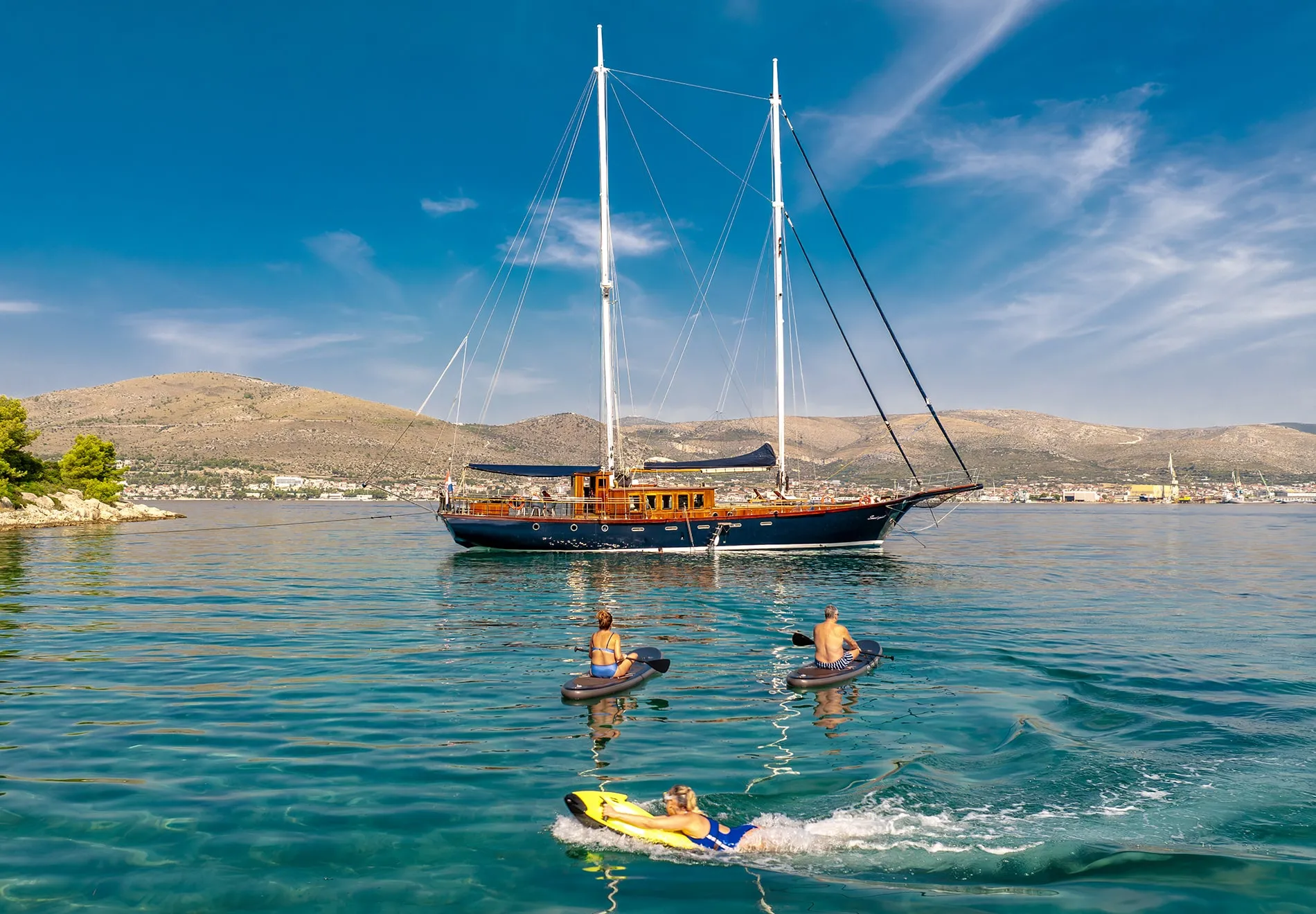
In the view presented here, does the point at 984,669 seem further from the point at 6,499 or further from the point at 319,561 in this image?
the point at 6,499

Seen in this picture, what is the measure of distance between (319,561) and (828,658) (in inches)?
1531

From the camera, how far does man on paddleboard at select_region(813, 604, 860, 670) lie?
16.7 meters

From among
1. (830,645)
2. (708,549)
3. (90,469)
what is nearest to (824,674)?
(830,645)

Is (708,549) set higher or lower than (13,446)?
lower

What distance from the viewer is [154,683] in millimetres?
16562

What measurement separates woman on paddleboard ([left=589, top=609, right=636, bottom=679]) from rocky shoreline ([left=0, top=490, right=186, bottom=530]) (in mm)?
73350

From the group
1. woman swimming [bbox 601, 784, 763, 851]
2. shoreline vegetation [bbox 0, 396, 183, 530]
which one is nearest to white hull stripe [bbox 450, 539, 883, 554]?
woman swimming [bbox 601, 784, 763, 851]

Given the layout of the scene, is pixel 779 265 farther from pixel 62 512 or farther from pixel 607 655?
pixel 62 512

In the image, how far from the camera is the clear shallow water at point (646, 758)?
27.5 feet

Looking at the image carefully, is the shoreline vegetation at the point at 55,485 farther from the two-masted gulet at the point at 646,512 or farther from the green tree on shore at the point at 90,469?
the two-masted gulet at the point at 646,512

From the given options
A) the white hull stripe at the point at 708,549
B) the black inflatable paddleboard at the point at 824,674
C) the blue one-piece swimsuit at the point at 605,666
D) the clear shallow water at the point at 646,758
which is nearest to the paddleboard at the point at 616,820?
the clear shallow water at the point at 646,758

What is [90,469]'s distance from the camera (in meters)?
85.5

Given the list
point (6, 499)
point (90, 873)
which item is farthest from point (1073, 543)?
point (6, 499)

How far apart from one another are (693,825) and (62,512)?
86.3 metres
